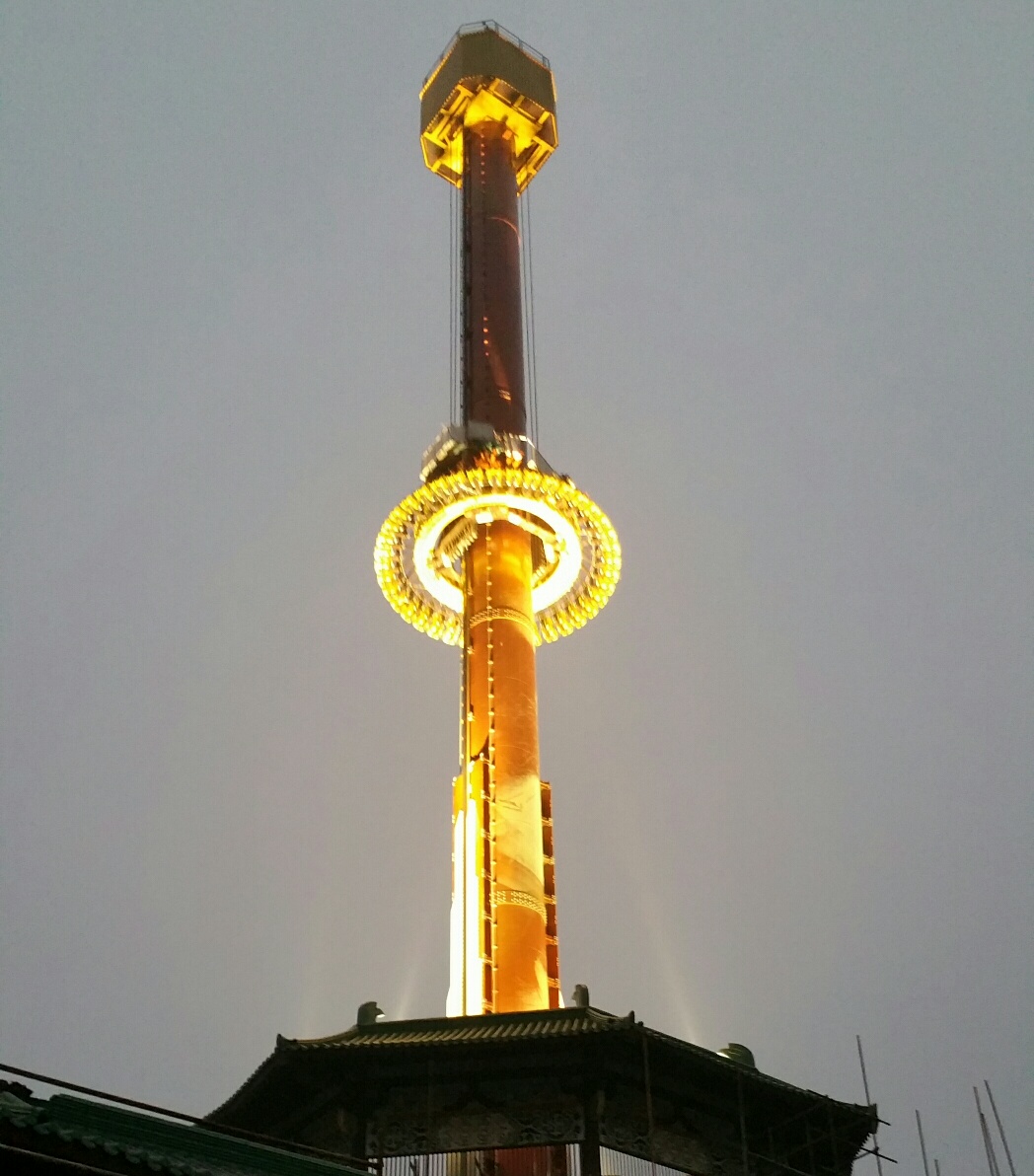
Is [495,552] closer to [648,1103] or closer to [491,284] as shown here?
[491,284]

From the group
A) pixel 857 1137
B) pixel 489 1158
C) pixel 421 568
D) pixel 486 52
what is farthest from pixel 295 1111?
pixel 486 52

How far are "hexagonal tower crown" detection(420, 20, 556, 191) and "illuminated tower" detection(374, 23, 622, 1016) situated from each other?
61 millimetres

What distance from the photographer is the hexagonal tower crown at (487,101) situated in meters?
Answer: 64.6

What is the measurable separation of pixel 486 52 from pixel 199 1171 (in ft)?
173

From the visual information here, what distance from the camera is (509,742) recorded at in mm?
44250

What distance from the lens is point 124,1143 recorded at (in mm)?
24000

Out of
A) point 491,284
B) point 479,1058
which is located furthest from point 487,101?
point 479,1058

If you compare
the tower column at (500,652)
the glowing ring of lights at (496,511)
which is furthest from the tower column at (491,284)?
the glowing ring of lights at (496,511)

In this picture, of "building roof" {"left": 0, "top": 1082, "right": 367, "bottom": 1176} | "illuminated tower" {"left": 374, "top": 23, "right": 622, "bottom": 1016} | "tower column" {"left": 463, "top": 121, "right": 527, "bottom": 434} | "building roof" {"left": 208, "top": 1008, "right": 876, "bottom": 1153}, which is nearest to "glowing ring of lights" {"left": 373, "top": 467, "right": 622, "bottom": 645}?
"illuminated tower" {"left": 374, "top": 23, "right": 622, "bottom": 1016}

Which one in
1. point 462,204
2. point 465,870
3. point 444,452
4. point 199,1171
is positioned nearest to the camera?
point 199,1171

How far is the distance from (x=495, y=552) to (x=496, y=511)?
1564mm

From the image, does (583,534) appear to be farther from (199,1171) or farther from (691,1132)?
(199,1171)

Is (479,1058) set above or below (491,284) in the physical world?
below

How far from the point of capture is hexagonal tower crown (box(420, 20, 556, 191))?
6462 centimetres
